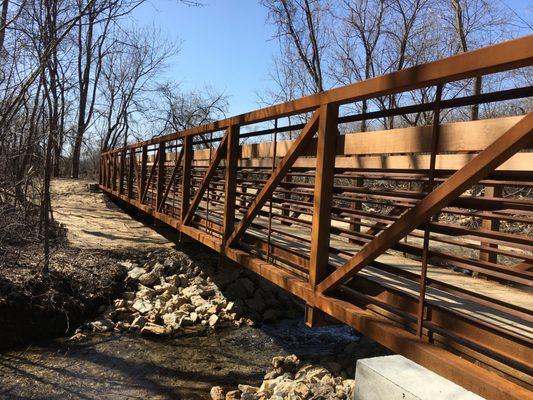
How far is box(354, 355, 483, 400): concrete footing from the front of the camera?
377 cm

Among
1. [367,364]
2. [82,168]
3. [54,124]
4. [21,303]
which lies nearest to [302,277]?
[367,364]

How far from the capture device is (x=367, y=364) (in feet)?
14.4

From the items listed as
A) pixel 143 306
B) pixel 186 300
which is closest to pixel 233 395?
pixel 143 306

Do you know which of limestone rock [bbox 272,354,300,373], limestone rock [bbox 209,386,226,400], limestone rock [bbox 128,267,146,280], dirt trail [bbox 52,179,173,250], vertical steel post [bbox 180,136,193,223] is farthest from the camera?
dirt trail [bbox 52,179,173,250]

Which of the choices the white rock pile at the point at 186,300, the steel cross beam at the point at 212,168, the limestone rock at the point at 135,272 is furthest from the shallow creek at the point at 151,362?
the steel cross beam at the point at 212,168

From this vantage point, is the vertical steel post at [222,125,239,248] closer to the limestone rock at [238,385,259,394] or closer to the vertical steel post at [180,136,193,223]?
the limestone rock at [238,385,259,394]

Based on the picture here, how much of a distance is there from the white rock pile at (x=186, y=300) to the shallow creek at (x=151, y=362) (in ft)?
1.20

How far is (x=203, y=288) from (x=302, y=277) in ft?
18.5

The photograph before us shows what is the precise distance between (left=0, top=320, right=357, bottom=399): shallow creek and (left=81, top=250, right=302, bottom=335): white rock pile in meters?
0.37

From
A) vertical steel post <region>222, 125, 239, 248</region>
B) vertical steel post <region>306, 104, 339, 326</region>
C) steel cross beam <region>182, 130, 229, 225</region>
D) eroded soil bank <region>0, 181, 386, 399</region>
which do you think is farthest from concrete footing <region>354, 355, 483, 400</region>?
steel cross beam <region>182, 130, 229, 225</region>

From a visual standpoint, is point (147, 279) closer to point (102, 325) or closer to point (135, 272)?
point (135, 272)

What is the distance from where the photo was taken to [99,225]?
44.7 ft

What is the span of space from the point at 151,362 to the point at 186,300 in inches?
91.2

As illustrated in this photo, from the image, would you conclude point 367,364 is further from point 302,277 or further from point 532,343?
point 532,343
